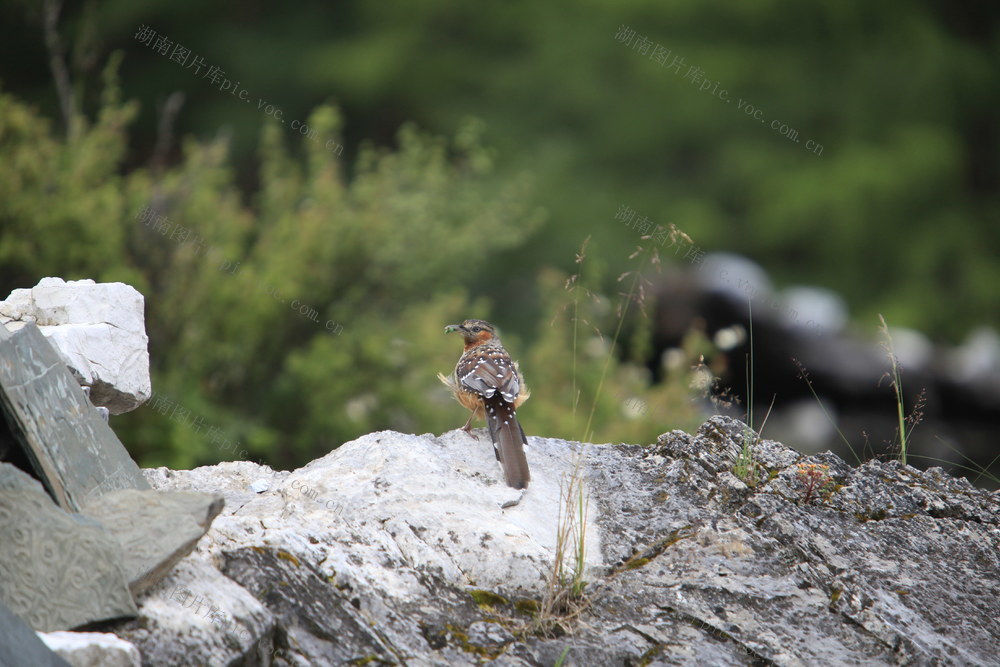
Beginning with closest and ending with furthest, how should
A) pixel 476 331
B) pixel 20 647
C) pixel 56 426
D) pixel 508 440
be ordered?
1. pixel 20 647
2. pixel 56 426
3. pixel 508 440
4. pixel 476 331

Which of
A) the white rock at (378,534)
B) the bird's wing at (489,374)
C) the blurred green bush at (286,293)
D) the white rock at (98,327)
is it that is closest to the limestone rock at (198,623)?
the white rock at (378,534)

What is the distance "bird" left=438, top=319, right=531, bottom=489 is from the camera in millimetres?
3951

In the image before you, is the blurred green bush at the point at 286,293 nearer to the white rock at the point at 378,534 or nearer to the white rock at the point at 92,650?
the white rock at the point at 378,534

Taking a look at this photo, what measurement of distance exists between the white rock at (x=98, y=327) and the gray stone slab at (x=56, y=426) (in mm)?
419

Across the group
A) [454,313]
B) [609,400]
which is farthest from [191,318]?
[609,400]

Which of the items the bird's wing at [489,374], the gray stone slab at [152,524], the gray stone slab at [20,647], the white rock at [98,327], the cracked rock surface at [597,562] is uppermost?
the white rock at [98,327]

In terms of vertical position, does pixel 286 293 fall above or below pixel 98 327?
below

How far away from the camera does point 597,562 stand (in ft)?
11.6

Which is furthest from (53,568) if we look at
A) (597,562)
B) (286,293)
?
(286,293)

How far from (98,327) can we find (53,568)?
141cm

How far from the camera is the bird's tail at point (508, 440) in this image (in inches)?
153

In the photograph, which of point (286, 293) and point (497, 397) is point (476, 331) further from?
point (286, 293)

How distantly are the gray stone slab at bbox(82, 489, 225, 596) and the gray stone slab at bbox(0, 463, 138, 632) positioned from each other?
0.08 m

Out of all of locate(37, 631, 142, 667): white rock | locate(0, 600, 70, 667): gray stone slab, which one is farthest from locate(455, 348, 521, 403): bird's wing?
locate(0, 600, 70, 667): gray stone slab
